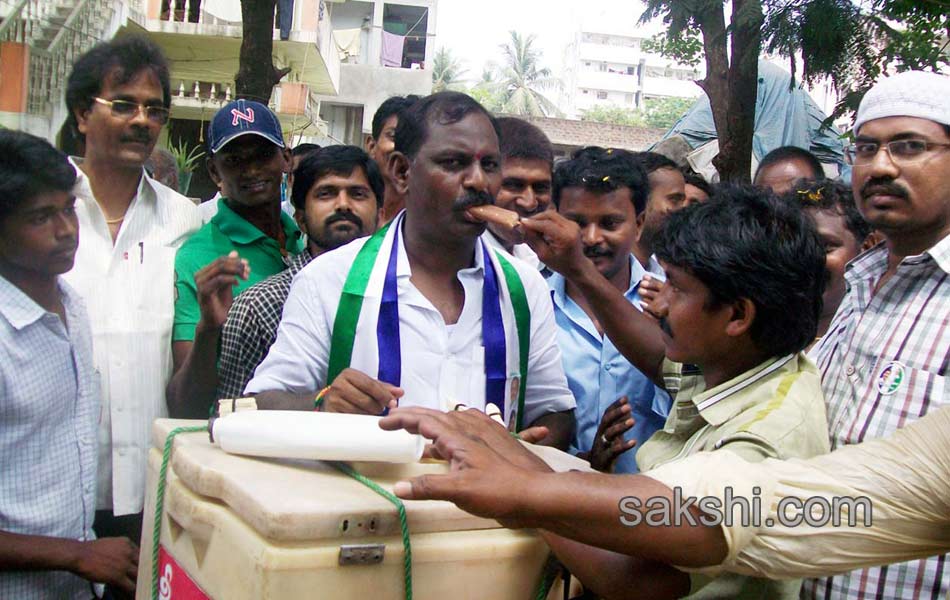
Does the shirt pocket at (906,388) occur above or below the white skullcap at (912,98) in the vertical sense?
below

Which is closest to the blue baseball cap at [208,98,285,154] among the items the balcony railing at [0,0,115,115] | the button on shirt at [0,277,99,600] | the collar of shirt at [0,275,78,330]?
the button on shirt at [0,277,99,600]

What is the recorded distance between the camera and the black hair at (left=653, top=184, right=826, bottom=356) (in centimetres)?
Answer: 178

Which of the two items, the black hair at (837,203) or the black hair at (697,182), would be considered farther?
the black hair at (697,182)

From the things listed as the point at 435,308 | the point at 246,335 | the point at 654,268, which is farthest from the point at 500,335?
the point at 654,268

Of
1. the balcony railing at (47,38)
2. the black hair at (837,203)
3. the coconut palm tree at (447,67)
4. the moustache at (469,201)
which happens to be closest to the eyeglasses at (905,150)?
the moustache at (469,201)

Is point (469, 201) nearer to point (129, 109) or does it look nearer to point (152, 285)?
point (152, 285)

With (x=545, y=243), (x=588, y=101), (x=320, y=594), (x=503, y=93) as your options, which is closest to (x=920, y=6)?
(x=545, y=243)

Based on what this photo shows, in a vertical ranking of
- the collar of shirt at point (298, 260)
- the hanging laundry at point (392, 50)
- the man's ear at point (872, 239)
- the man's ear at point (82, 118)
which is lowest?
the collar of shirt at point (298, 260)

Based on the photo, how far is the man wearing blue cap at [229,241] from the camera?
8.50ft

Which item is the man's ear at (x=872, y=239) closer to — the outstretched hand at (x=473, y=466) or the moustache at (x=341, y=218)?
the moustache at (x=341, y=218)

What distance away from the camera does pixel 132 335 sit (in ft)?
8.66

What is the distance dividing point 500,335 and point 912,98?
120cm

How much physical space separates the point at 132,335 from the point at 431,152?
3.65 ft

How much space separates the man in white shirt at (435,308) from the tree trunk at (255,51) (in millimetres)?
3859
